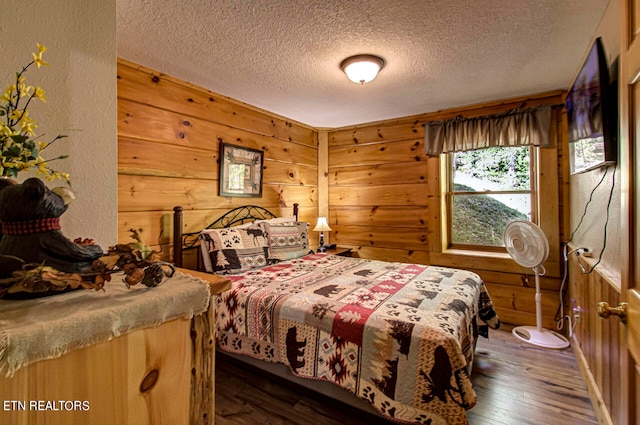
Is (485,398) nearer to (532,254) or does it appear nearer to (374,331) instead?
(374,331)

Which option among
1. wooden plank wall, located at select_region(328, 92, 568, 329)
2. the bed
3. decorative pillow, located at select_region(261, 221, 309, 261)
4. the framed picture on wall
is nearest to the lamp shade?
wooden plank wall, located at select_region(328, 92, 568, 329)

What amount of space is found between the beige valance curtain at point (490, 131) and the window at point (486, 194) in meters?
0.24

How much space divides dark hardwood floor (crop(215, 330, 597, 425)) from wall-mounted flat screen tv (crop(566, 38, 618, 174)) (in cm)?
151

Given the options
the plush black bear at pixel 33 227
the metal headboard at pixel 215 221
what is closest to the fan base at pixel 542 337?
the metal headboard at pixel 215 221

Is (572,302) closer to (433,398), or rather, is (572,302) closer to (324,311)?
(433,398)

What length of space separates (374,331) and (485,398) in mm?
1092

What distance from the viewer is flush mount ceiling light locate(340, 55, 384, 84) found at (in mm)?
2244

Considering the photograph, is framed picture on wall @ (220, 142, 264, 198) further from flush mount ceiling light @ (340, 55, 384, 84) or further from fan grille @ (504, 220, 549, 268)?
fan grille @ (504, 220, 549, 268)

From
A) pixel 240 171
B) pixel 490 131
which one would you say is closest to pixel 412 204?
pixel 490 131

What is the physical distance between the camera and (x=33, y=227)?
64 cm

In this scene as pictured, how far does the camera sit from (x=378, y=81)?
2.75m

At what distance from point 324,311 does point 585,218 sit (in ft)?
7.06

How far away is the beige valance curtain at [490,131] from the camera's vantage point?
2992 mm

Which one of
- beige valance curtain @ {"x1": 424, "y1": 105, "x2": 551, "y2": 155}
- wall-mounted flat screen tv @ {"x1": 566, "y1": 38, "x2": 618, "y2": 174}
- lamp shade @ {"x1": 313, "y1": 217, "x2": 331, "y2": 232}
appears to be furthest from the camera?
lamp shade @ {"x1": 313, "y1": 217, "x2": 331, "y2": 232}
